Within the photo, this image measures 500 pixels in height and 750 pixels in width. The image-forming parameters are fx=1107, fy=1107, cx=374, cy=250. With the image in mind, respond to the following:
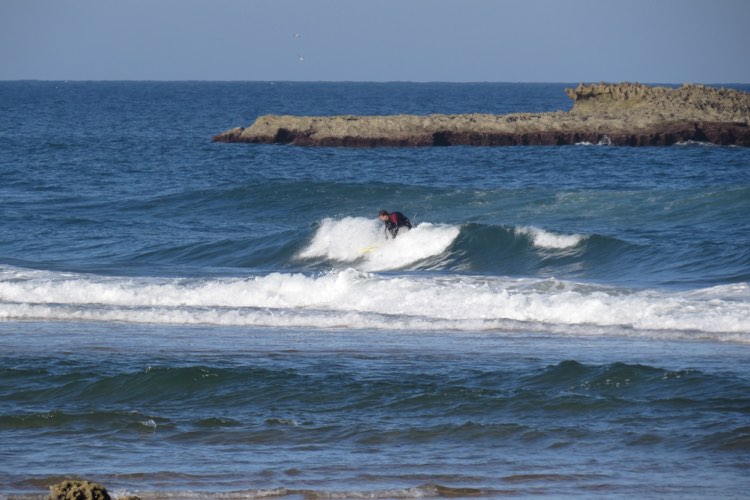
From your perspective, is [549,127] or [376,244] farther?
[549,127]

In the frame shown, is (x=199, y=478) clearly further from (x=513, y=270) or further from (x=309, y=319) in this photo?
(x=513, y=270)

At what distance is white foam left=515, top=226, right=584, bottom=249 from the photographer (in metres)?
22.2

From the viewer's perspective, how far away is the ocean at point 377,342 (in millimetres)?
9281

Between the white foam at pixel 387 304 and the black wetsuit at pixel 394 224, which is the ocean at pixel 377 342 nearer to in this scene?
the white foam at pixel 387 304

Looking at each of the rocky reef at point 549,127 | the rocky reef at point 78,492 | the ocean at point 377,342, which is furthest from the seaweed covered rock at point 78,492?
the rocky reef at point 549,127

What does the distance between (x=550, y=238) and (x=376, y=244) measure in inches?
144

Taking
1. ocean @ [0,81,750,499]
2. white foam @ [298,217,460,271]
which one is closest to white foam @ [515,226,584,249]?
ocean @ [0,81,750,499]

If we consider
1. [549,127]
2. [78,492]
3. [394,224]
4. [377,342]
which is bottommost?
[377,342]

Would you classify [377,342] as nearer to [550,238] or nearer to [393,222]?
[393,222]

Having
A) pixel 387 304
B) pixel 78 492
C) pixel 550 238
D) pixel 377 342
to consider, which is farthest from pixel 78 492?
pixel 550 238

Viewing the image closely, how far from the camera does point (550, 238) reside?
22641 mm

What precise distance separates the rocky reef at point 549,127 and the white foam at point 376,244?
24364mm

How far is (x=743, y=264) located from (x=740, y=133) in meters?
Result: 28.9

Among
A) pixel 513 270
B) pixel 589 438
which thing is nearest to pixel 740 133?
pixel 513 270
